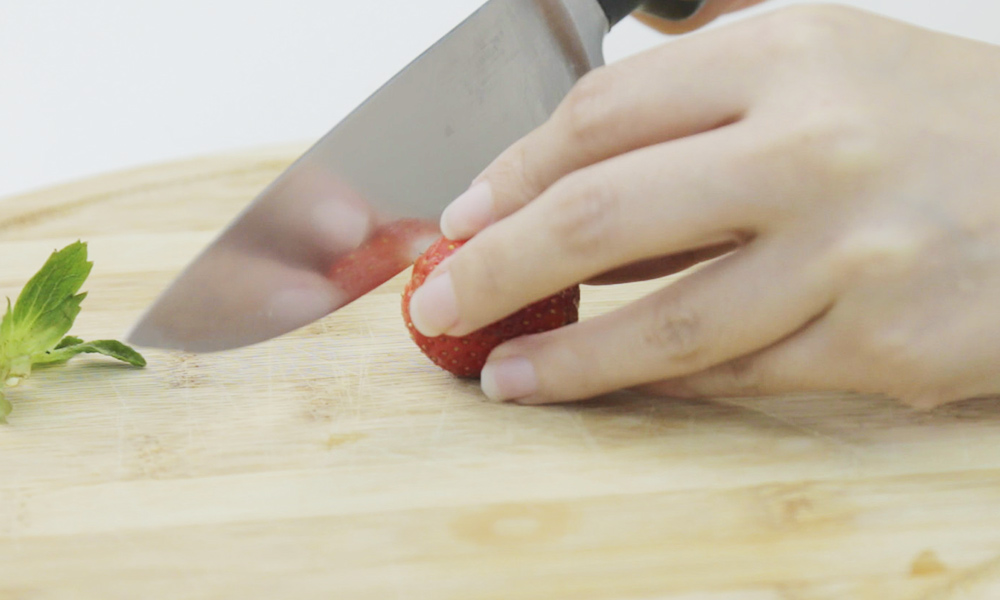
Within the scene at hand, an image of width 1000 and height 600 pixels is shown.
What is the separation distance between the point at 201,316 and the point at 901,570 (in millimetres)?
586

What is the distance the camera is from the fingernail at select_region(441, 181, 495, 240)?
85 centimetres

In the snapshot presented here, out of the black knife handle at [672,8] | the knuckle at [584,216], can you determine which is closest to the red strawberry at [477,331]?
the knuckle at [584,216]

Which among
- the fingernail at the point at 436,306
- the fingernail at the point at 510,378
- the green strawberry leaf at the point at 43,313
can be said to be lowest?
the fingernail at the point at 510,378

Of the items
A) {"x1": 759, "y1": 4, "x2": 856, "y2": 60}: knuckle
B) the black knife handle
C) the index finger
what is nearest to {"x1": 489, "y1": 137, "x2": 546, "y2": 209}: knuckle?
the index finger

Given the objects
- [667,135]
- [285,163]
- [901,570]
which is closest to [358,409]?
[667,135]

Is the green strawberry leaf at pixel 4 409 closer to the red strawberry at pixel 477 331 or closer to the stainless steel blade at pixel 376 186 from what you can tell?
the stainless steel blade at pixel 376 186

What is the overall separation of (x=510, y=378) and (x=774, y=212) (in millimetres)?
269

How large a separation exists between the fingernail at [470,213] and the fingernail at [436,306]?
5 centimetres

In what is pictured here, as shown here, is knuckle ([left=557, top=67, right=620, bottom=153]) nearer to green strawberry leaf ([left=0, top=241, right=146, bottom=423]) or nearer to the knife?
the knife

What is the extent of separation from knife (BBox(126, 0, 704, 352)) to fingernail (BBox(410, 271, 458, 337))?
0.12 m

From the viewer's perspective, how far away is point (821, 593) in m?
0.66

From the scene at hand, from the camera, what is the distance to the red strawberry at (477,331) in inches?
35.4

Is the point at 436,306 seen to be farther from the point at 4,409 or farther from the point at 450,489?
the point at 4,409

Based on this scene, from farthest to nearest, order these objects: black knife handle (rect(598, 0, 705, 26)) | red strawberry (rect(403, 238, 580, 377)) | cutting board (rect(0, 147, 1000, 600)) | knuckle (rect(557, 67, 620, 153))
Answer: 1. black knife handle (rect(598, 0, 705, 26))
2. red strawberry (rect(403, 238, 580, 377))
3. knuckle (rect(557, 67, 620, 153))
4. cutting board (rect(0, 147, 1000, 600))
